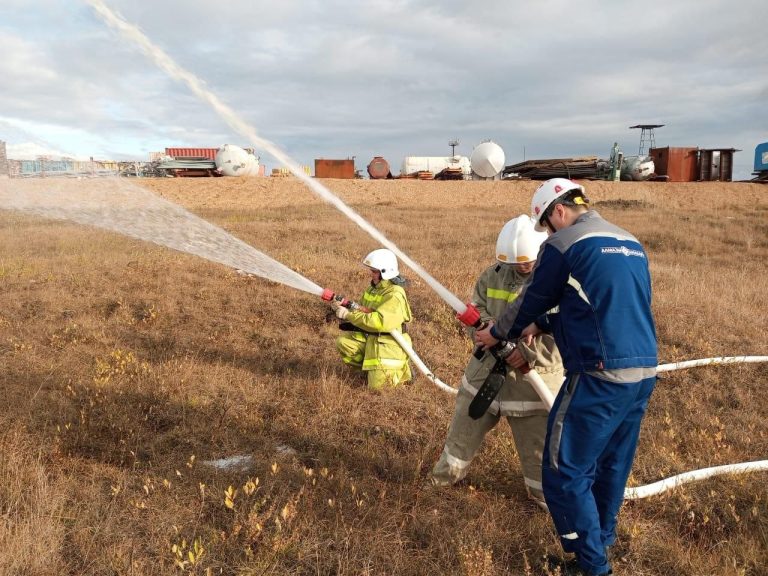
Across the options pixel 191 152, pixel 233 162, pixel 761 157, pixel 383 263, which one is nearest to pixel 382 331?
pixel 383 263

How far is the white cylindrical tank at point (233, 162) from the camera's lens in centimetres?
3419

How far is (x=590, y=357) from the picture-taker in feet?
8.55

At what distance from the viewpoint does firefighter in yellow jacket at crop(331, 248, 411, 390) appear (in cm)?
538

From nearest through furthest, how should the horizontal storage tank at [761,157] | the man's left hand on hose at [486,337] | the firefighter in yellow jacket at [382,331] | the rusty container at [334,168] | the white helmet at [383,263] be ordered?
the man's left hand on hose at [486,337] < the firefighter in yellow jacket at [382,331] < the white helmet at [383,263] < the horizontal storage tank at [761,157] < the rusty container at [334,168]

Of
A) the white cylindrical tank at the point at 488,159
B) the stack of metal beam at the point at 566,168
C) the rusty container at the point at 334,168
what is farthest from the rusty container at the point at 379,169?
the stack of metal beam at the point at 566,168

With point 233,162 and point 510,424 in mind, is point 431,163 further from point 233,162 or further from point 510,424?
point 510,424

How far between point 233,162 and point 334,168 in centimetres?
710

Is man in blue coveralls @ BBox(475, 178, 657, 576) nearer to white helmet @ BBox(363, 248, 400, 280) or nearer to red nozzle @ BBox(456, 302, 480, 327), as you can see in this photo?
red nozzle @ BBox(456, 302, 480, 327)

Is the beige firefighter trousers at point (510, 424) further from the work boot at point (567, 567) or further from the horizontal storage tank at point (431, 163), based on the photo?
the horizontal storage tank at point (431, 163)

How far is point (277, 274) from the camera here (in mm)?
5934

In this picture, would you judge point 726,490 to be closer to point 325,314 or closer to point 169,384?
point 169,384

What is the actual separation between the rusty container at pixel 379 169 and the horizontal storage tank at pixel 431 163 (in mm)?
3160

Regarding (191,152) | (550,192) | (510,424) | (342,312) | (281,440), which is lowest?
(281,440)

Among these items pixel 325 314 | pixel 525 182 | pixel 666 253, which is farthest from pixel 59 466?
pixel 525 182
